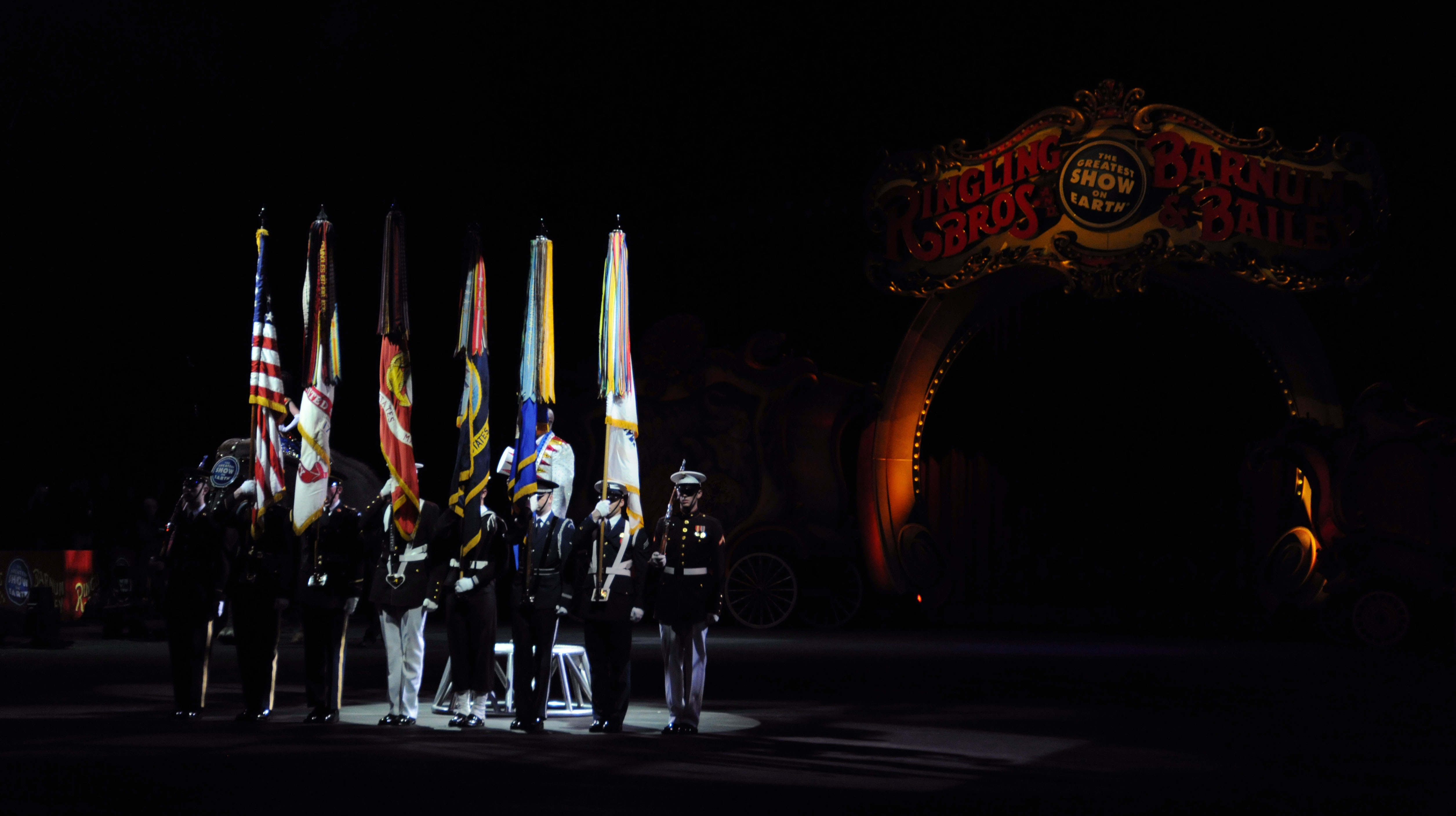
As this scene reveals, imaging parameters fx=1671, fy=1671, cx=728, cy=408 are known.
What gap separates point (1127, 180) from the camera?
771 inches

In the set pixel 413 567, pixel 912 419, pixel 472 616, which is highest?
pixel 912 419

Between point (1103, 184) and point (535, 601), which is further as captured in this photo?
point (1103, 184)

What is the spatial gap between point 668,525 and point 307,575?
234 centimetres

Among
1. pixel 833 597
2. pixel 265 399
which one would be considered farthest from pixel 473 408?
pixel 833 597

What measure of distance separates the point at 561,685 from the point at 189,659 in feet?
9.35

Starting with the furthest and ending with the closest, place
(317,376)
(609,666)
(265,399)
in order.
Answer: (265,399) → (317,376) → (609,666)

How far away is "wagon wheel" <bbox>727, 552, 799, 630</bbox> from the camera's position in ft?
69.8

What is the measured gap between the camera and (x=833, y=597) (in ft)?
70.6

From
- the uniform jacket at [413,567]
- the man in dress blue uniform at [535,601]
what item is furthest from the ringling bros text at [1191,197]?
the uniform jacket at [413,567]

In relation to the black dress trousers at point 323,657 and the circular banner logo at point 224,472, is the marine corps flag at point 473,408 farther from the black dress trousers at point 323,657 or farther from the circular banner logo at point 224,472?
the circular banner logo at point 224,472

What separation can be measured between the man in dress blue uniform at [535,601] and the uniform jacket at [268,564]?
1.43 m

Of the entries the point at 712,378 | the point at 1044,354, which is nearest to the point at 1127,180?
the point at 1044,354

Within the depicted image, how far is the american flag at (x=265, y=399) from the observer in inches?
445

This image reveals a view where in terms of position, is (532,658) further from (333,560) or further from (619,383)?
(619,383)
